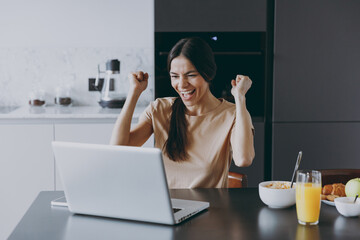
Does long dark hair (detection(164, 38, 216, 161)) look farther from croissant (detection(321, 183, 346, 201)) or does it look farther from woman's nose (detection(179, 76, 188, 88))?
croissant (detection(321, 183, 346, 201))

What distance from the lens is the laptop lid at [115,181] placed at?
1354 millimetres

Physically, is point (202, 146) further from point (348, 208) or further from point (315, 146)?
point (315, 146)

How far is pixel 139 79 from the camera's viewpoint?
6.83ft

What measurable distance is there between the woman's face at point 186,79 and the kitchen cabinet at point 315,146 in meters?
1.28

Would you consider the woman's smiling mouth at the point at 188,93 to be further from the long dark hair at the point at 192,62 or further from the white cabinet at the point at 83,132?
the white cabinet at the point at 83,132

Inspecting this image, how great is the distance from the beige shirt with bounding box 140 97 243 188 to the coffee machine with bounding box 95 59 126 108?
49.8 inches

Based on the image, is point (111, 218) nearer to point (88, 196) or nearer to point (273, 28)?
point (88, 196)

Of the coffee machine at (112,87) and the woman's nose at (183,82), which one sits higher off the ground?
the woman's nose at (183,82)

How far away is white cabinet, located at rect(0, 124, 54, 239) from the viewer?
10.2 feet

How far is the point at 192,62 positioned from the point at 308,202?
85 cm

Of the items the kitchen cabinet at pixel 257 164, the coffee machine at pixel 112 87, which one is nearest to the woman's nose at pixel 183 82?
the kitchen cabinet at pixel 257 164

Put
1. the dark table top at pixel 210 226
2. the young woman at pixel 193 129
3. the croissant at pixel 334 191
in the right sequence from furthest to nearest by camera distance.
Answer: the young woman at pixel 193 129 < the croissant at pixel 334 191 < the dark table top at pixel 210 226

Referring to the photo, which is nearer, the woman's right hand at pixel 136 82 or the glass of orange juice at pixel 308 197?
the glass of orange juice at pixel 308 197

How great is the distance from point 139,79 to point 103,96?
1.53 metres
